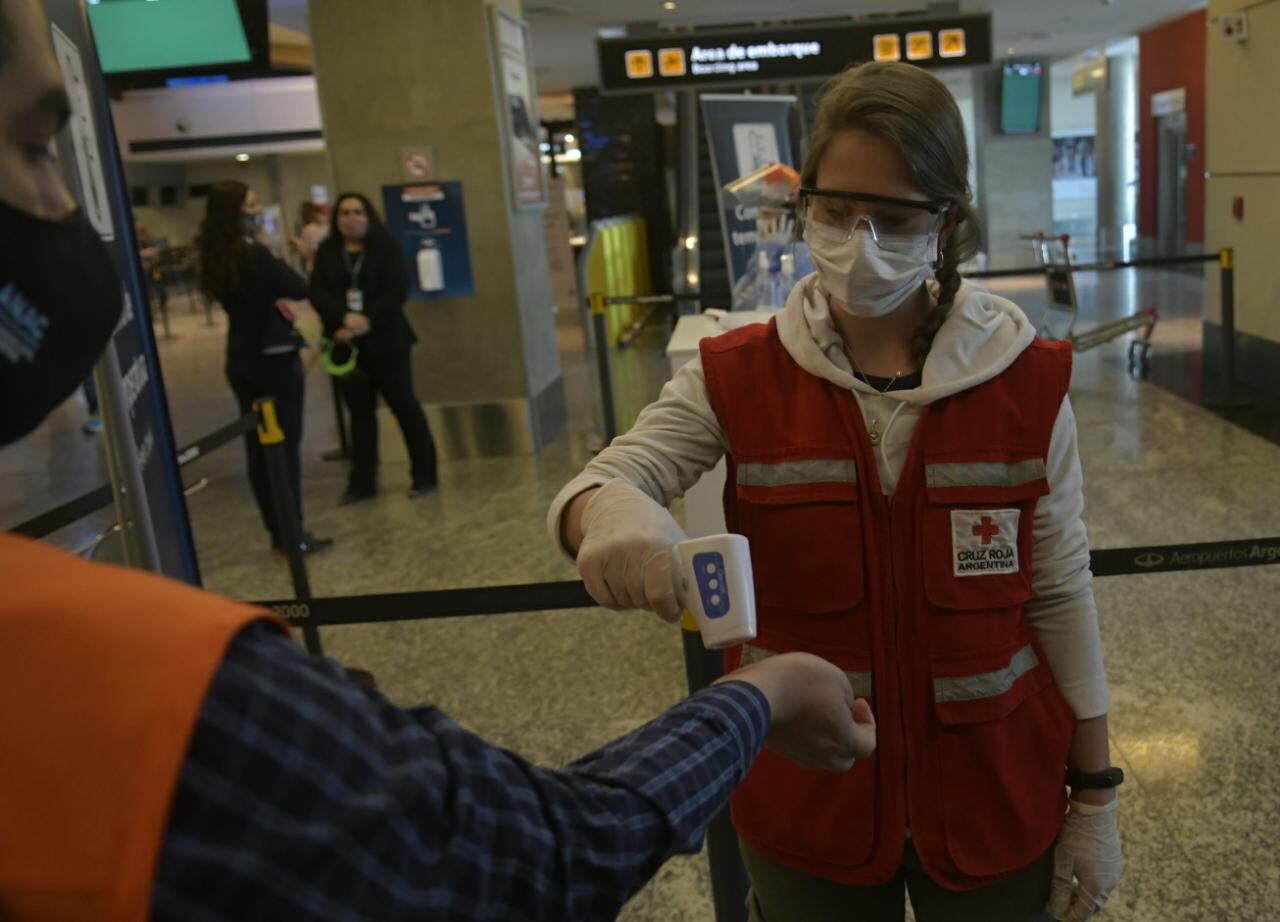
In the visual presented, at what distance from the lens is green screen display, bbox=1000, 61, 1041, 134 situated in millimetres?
19859

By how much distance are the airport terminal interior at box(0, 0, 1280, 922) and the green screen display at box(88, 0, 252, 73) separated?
0.02m

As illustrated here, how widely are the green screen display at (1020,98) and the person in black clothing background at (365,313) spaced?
17236mm

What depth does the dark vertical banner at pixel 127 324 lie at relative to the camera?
1942 millimetres

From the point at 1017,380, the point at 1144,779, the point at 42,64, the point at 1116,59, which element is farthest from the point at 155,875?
the point at 1116,59

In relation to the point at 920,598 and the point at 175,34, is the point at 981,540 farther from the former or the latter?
the point at 175,34

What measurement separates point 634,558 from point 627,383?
26.2 ft

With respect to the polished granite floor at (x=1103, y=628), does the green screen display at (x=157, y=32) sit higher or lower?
higher

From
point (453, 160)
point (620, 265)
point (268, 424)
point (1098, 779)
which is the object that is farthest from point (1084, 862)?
point (620, 265)

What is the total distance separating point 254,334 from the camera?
496 cm

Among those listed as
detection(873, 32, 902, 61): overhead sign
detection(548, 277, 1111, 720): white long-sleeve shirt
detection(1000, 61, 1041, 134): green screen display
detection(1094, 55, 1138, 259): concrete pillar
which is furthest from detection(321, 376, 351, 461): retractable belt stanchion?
detection(1000, 61, 1041, 134): green screen display

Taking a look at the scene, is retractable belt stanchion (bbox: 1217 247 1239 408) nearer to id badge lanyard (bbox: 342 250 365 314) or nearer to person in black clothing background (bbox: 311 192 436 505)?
person in black clothing background (bbox: 311 192 436 505)

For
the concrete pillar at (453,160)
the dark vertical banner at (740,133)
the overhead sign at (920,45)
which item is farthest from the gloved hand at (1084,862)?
the overhead sign at (920,45)

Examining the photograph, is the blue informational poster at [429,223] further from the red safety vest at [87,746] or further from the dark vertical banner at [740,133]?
the red safety vest at [87,746]

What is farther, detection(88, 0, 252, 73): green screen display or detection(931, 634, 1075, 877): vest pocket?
detection(88, 0, 252, 73): green screen display
